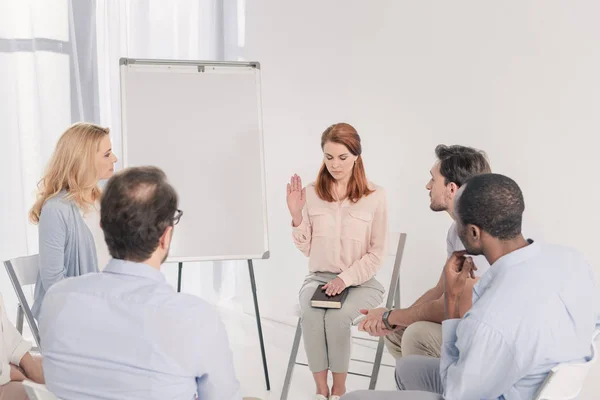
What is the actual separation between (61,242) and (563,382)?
1963mm

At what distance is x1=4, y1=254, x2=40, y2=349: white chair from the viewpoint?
282 centimetres

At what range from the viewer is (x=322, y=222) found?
327 cm

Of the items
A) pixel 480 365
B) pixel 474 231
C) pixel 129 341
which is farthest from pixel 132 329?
pixel 474 231

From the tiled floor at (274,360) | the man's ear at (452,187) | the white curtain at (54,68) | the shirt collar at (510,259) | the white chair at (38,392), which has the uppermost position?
the white curtain at (54,68)

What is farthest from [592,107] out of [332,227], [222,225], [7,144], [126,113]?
[7,144]

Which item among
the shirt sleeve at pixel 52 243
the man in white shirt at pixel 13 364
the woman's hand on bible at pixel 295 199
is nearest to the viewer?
the man in white shirt at pixel 13 364

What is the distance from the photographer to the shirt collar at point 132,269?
1562 mm

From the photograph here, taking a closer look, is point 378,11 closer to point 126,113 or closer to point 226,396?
point 126,113

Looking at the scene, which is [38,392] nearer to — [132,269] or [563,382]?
[132,269]

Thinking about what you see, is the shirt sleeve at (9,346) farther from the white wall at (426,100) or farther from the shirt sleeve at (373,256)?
the white wall at (426,100)

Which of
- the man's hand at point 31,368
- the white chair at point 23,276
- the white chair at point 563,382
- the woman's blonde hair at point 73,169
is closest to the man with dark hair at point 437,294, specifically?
the white chair at point 563,382

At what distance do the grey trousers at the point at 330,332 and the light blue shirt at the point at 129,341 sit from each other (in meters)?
1.50

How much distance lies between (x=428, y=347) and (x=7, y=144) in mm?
2772

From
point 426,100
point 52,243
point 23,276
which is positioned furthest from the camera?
point 426,100
